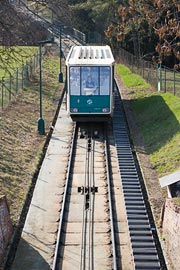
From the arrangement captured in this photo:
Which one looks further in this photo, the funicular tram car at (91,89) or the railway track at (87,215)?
the funicular tram car at (91,89)

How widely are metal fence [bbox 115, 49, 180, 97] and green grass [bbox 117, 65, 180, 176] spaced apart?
32.7 inches

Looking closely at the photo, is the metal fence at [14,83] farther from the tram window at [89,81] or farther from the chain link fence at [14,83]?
the tram window at [89,81]

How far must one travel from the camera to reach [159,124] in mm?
29484

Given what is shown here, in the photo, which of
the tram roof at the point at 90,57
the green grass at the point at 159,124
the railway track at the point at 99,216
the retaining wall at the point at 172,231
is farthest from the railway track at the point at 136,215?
the tram roof at the point at 90,57

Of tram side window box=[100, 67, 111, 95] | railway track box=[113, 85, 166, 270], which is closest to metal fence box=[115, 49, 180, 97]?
tram side window box=[100, 67, 111, 95]

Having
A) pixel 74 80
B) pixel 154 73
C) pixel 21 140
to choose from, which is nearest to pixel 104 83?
pixel 74 80

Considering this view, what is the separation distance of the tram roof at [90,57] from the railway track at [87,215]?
15.7 feet

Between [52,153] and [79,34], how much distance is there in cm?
5817

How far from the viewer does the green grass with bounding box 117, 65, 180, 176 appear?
23.4 metres

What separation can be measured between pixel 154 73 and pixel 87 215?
2867cm

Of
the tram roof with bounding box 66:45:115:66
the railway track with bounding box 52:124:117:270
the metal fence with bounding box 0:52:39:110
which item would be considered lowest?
the railway track with bounding box 52:124:117:270

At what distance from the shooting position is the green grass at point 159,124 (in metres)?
23.4

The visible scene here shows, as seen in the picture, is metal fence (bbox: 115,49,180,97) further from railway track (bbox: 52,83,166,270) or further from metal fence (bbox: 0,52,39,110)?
railway track (bbox: 52,83,166,270)

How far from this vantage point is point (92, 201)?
768 inches
